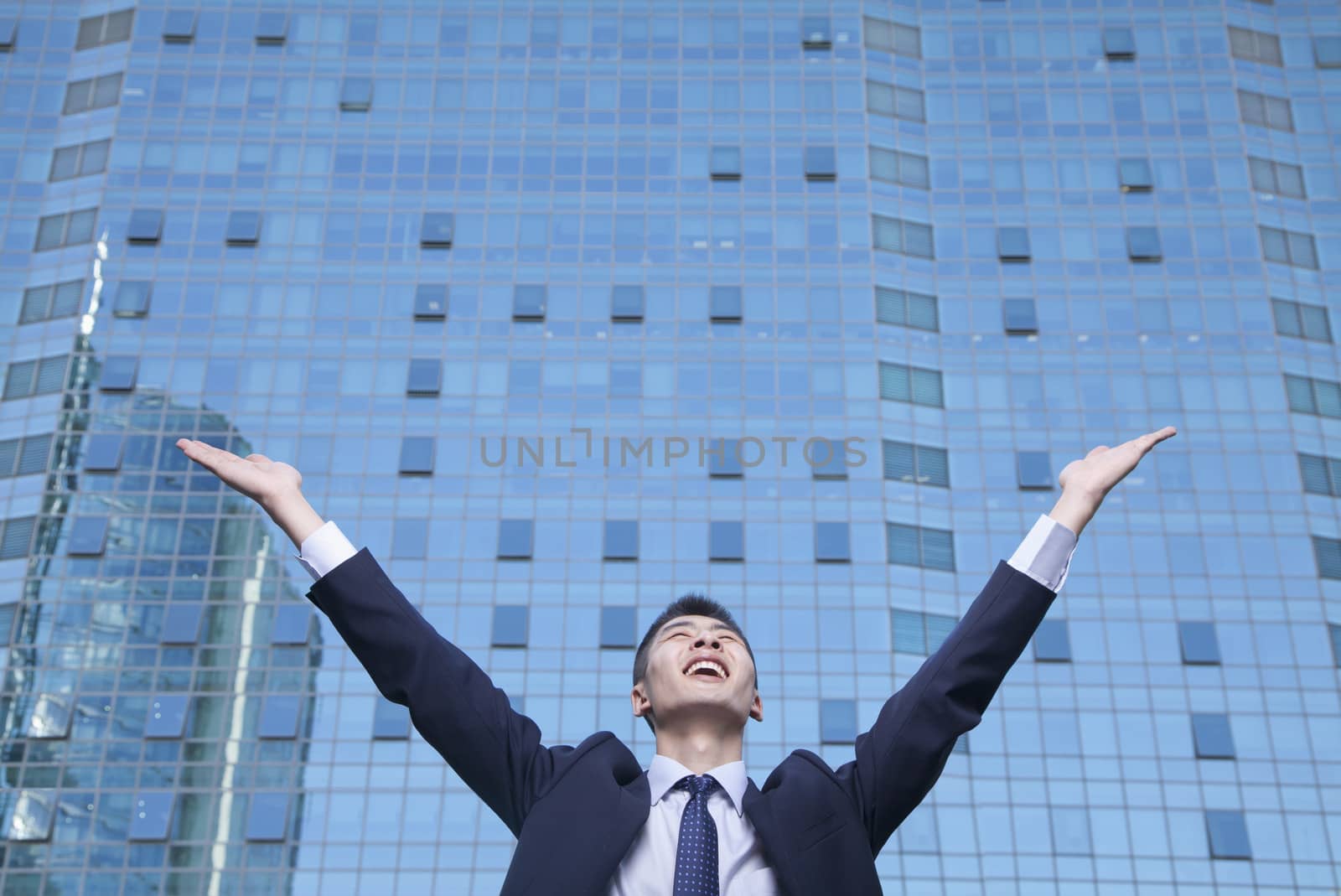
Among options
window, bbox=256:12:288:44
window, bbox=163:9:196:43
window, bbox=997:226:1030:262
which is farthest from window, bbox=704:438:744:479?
window, bbox=163:9:196:43

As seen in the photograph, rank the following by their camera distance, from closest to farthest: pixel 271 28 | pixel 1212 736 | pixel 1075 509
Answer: pixel 1075 509 → pixel 1212 736 → pixel 271 28

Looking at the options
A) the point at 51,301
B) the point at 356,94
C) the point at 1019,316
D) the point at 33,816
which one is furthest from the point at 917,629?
the point at 51,301

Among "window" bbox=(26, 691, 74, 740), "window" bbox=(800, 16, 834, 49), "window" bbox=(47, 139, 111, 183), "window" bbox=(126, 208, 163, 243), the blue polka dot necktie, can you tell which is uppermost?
"window" bbox=(800, 16, 834, 49)

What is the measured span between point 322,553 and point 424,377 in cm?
4909

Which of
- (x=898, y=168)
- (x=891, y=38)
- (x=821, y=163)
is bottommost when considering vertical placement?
(x=821, y=163)

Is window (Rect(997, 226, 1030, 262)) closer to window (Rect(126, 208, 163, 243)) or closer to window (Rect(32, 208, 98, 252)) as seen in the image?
window (Rect(126, 208, 163, 243))

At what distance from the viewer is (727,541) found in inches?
2047

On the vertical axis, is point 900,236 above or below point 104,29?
below

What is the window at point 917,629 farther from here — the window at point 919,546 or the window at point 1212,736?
the window at point 1212,736

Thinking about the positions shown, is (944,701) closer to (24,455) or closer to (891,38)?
(24,455)

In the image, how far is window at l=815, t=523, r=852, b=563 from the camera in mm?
51531

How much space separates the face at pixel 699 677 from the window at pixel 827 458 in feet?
152

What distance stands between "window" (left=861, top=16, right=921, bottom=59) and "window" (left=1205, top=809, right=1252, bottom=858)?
27.8m

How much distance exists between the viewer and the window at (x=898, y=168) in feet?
191
